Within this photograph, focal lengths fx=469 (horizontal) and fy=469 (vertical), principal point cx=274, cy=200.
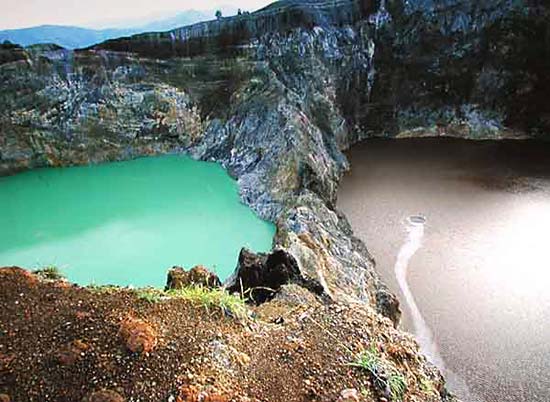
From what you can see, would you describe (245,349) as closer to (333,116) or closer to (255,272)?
(255,272)

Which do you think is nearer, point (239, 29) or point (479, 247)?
point (479, 247)

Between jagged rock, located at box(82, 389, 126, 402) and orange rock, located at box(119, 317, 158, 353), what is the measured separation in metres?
0.39

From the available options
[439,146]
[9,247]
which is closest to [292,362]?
[9,247]

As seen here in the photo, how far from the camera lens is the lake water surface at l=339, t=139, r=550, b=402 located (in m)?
9.27

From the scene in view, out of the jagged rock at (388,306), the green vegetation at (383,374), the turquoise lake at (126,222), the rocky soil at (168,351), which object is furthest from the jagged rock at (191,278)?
the jagged rock at (388,306)

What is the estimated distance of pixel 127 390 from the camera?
A: 11.2 ft

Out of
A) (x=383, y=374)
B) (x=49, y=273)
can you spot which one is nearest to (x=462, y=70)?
(x=383, y=374)

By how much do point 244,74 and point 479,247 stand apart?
1094 centimetres

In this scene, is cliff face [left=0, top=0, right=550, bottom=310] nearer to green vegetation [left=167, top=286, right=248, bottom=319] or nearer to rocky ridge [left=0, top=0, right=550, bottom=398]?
rocky ridge [left=0, top=0, right=550, bottom=398]

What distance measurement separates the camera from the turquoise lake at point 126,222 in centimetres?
1072

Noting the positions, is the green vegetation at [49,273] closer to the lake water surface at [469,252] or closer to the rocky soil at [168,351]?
the rocky soil at [168,351]

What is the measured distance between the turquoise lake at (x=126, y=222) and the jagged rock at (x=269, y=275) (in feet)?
9.35

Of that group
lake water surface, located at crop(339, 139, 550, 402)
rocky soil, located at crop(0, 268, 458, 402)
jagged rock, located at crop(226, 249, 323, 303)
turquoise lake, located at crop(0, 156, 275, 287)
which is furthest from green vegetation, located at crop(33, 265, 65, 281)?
lake water surface, located at crop(339, 139, 550, 402)

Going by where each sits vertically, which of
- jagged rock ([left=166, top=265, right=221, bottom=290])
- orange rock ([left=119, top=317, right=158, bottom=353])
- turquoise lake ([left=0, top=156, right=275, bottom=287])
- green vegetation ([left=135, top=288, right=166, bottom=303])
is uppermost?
orange rock ([left=119, top=317, right=158, bottom=353])
